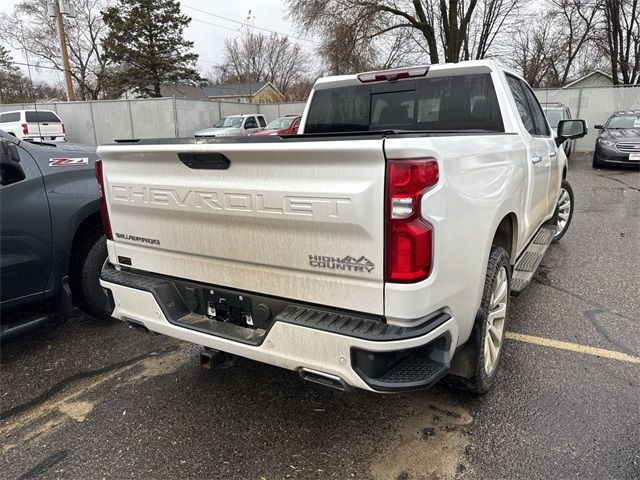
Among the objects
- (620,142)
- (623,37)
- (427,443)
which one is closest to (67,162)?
(427,443)

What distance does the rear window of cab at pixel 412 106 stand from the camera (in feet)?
11.4

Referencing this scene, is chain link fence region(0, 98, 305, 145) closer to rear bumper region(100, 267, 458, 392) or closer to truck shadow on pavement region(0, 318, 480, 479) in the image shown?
truck shadow on pavement region(0, 318, 480, 479)

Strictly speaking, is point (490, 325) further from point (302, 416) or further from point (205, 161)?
point (205, 161)

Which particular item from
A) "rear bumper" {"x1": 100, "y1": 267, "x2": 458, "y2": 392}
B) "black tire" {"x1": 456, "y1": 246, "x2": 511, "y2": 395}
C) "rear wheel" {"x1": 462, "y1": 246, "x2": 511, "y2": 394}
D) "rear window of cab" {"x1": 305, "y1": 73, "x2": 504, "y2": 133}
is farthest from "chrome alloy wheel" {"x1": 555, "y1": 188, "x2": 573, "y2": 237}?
"rear bumper" {"x1": 100, "y1": 267, "x2": 458, "y2": 392}

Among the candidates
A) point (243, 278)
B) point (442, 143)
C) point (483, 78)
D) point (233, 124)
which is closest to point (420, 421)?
point (243, 278)

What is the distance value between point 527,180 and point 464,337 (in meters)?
1.47

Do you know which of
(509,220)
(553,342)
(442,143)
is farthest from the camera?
A: (553,342)

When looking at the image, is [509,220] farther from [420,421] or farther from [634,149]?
[634,149]

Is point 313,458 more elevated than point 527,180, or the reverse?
point 527,180

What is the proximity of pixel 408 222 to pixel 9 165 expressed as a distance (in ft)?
9.77

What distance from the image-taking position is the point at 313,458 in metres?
2.41

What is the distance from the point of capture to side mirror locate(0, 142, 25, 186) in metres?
3.20

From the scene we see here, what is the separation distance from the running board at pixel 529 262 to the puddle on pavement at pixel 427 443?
100cm

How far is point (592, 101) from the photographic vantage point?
19.1 metres
